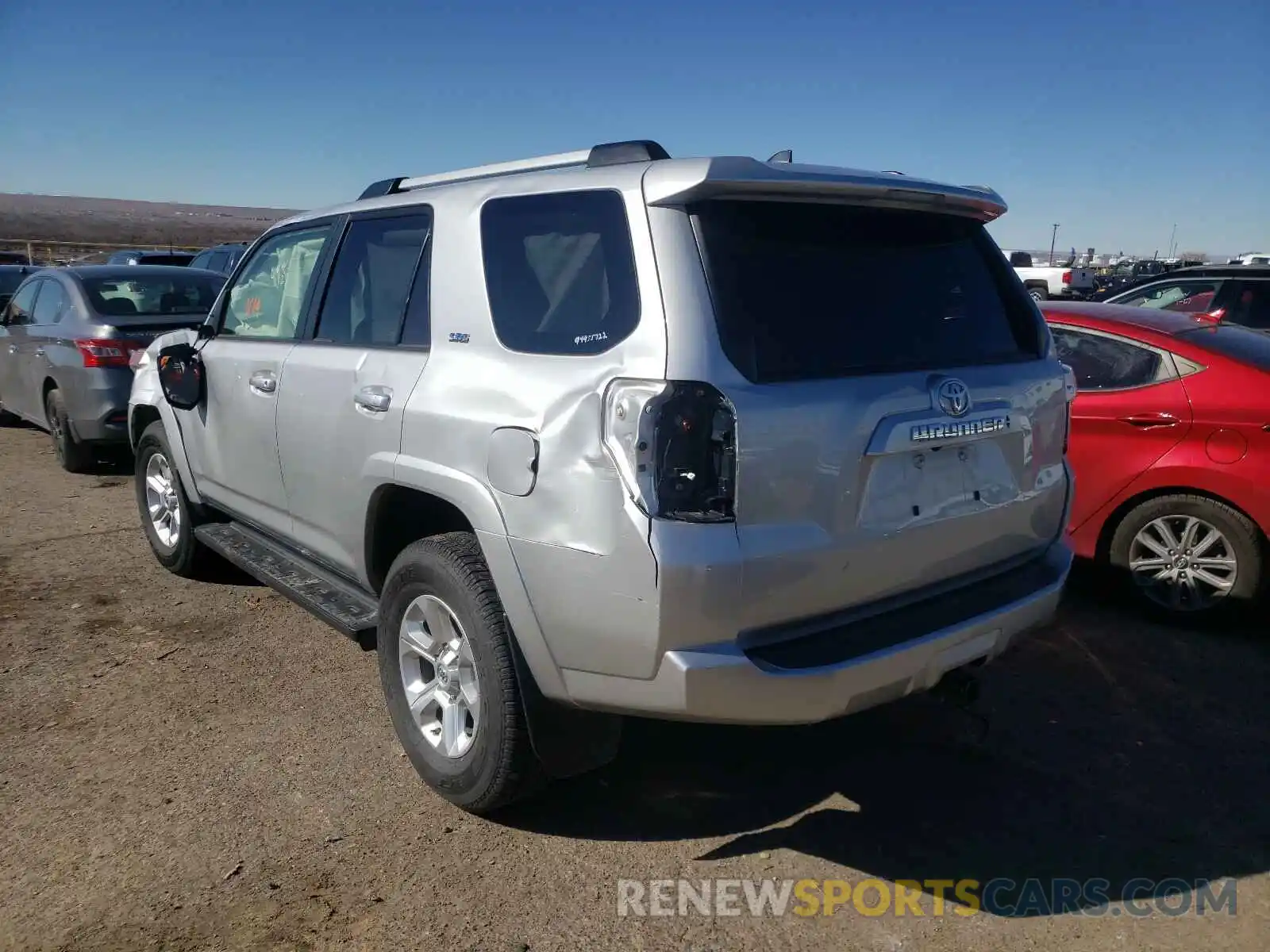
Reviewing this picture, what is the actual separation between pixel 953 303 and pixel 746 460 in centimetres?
115

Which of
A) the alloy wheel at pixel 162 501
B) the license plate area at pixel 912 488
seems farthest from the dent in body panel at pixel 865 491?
the alloy wheel at pixel 162 501

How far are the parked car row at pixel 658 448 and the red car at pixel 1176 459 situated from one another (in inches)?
62.7

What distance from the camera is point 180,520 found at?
539 centimetres

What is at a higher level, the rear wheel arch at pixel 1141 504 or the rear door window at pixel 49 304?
the rear door window at pixel 49 304

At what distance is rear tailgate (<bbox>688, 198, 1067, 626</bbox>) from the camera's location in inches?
101

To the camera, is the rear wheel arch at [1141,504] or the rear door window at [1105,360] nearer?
the rear wheel arch at [1141,504]

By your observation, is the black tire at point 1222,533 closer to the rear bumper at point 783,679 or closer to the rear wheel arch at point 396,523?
the rear bumper at point 783,679

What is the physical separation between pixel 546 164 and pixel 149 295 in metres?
6.38

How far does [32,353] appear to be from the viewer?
8.70m

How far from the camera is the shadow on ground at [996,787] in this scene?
304cm

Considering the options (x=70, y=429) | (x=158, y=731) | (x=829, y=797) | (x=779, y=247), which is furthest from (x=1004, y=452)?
(x=70, y=429)

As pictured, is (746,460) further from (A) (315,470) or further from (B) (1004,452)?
(A) (315,470)

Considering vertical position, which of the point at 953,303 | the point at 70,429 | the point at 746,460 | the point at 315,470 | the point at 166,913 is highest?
the point at 953,303

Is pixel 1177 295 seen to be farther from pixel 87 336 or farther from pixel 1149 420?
Result: pixel 87 336
